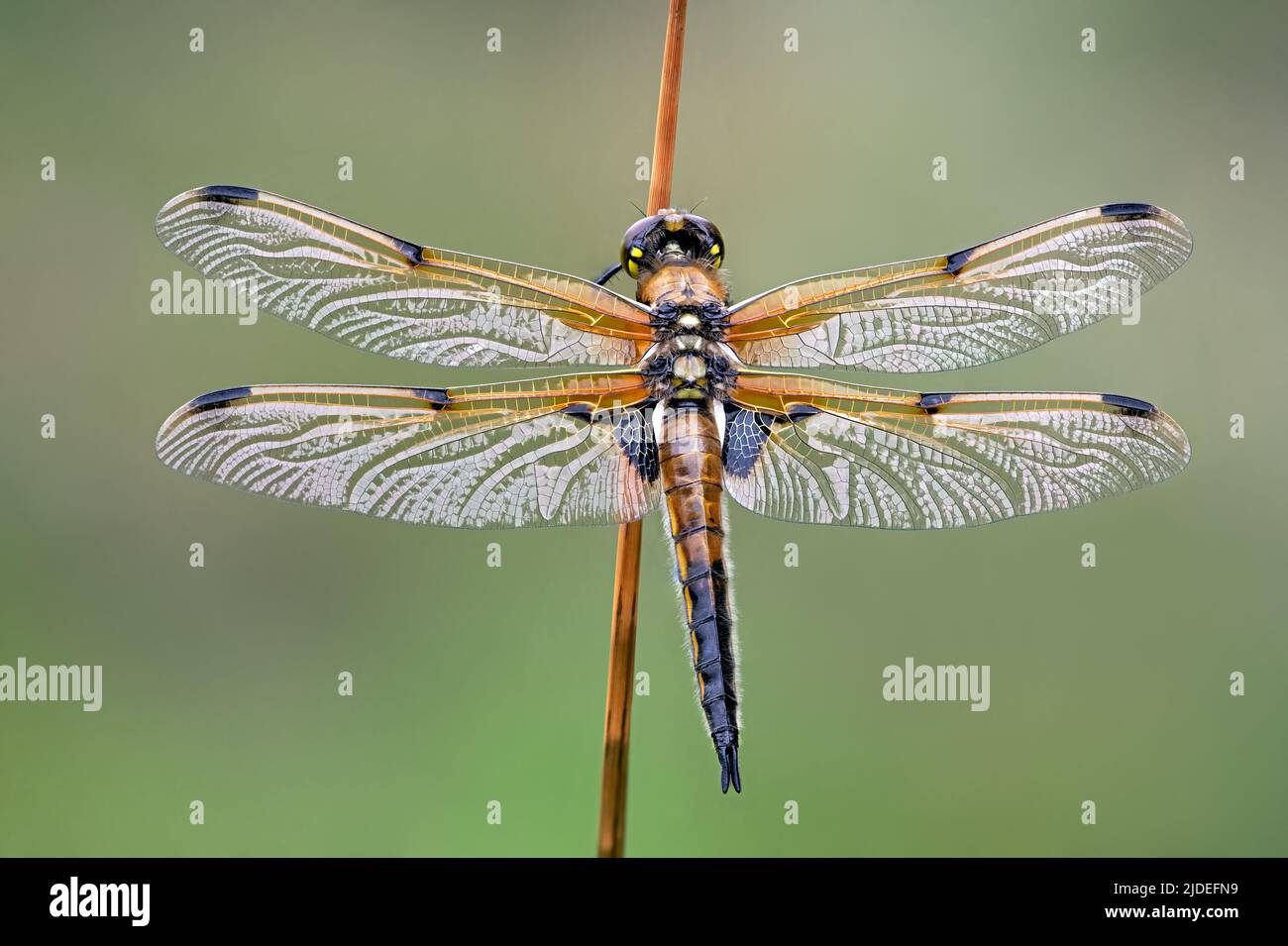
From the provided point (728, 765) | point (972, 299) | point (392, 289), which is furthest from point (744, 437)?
point (392, 289)

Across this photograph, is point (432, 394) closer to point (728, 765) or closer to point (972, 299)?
point (728, 765)

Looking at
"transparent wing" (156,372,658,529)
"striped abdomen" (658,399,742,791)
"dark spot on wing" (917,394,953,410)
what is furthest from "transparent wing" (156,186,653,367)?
"dark spot on wing" (917,394,953,410)

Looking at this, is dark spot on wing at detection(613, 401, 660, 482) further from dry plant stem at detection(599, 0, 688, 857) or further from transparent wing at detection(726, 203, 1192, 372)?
transparent wing at detection(726, 203, 1192, 372)

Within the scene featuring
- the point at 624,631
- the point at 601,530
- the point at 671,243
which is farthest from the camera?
the point at 601,530

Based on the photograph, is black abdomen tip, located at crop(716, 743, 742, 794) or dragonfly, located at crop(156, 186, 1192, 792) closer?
black abdomen tip, located at crop(716, 743, 742, 794)

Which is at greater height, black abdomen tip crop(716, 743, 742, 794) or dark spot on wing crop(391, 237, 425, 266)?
dark spot on wing crop(391, 237, 425, 266)

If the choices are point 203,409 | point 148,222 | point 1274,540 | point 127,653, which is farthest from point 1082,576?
point 148,222

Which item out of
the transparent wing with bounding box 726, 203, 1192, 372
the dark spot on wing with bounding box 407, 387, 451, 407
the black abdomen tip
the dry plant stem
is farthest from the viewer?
the transparent wing with bounding box 726, 203, 1192, 372

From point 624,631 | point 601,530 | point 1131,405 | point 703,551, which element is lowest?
point 624,631
